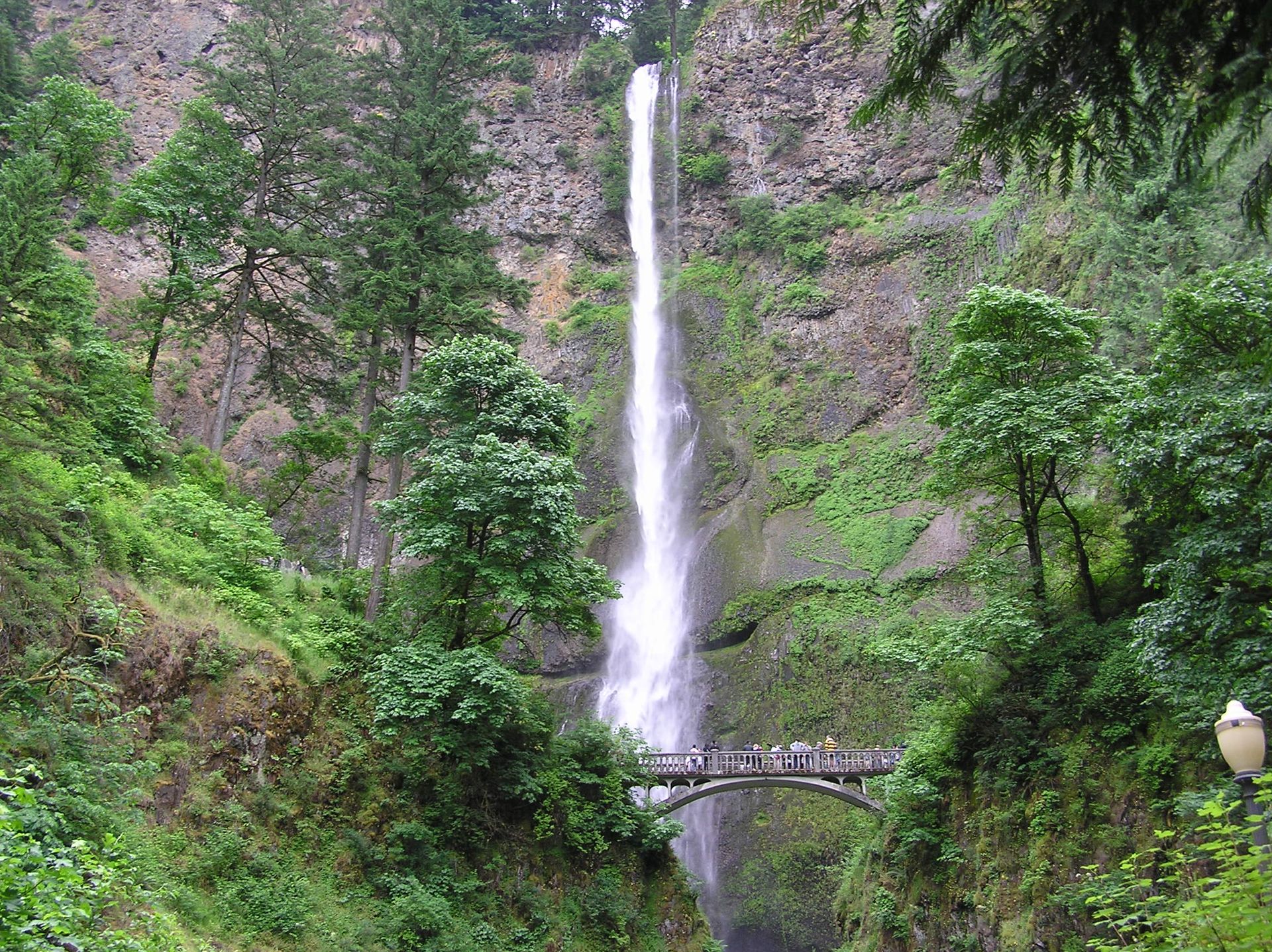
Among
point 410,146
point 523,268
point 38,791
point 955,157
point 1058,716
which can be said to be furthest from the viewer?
point 523,268

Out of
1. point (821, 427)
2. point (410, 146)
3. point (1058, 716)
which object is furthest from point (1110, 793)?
point (821, 427)

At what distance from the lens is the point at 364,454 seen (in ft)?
70.7

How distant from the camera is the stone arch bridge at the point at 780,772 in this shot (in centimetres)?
2297

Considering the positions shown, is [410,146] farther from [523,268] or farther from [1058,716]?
[523,268]

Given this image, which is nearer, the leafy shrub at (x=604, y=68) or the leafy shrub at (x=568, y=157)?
the leafy shrub at (x=568, y=157)

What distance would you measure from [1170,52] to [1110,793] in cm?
1292

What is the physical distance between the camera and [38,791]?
28.5 feet

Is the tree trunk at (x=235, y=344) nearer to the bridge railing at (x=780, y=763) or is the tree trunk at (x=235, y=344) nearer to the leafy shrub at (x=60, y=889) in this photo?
the bridge railing at (x=780, y=763)

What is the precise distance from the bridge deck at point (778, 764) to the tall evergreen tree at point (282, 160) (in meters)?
12.7

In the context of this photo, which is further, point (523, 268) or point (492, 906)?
point (523, 268)

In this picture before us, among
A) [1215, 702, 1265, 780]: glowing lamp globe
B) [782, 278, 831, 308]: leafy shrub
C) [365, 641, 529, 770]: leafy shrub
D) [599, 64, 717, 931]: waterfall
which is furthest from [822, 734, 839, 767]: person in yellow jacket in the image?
Answer: [782, 278, 831, 308]: leafy shrub

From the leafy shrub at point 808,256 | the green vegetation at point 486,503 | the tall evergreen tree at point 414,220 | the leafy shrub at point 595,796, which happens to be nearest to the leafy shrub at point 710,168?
the leafy shrub at point 808,256

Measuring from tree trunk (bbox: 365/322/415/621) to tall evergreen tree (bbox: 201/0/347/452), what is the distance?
2636 millimetres

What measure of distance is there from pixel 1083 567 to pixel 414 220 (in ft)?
51.5
